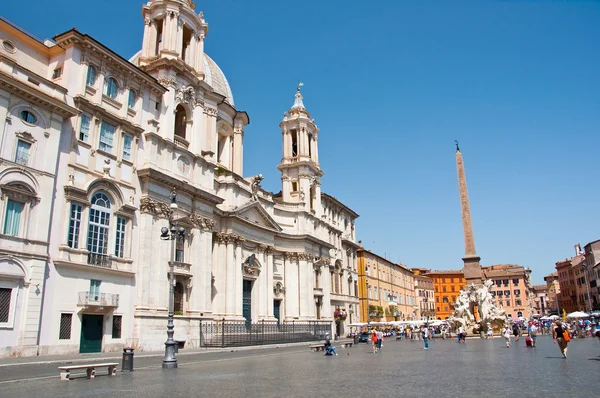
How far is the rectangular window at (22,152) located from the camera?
2083 centimetres

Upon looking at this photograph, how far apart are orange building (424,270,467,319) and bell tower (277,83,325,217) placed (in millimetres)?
60315

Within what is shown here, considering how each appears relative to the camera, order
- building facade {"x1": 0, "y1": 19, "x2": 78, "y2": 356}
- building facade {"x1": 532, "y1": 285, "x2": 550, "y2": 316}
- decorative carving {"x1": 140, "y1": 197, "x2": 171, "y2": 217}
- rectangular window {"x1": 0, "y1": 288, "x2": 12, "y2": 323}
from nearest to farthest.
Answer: rectangular window {"x1": 0, "y1": 288, "x2": 12, "y2": 323}
building facade {"x1": 0, "y1": 19, "x2": 78, "y2": 356}
decorative carving {"x1": 140, "y1": 197, "x2": 171, "y2": 217}
building facade {"x1": 532, "y1": 285, "x2": 550, "y2": 316}

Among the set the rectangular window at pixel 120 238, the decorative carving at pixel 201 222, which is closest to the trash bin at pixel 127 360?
the rectangular window at pixel 120 238

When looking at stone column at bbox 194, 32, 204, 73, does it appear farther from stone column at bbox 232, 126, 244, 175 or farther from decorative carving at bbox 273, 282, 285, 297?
decorative carving at bbox 273, 282, 285, 297

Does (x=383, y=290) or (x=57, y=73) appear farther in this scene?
(x=383, y=290)

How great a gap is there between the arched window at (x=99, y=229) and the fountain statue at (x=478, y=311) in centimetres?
3033

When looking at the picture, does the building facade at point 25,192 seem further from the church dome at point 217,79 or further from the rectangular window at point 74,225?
the church dome at point 217,79

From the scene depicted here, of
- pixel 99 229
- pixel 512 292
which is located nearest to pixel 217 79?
pixel 99 229

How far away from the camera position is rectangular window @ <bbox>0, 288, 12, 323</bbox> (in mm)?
19391

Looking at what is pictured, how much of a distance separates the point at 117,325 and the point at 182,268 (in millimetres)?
5662

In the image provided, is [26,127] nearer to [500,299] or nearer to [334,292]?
[334,292]

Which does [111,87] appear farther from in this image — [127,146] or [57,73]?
[127,146]

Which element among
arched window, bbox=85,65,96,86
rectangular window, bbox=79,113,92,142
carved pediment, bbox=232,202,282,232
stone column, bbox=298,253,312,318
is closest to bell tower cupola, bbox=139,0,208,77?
arched window, bbox=85,65,96,86

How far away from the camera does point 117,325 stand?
81.6 ft
